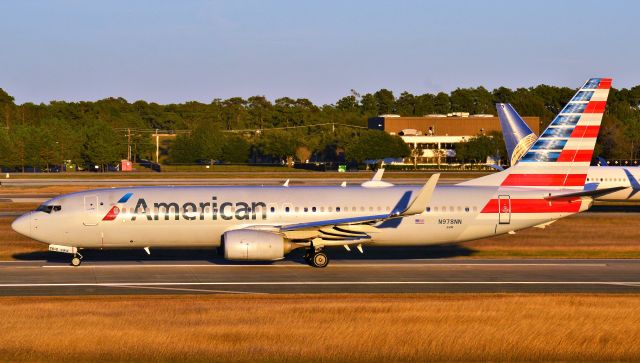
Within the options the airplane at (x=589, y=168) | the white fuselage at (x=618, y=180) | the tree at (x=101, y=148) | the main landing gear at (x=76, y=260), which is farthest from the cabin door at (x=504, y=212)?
the tree at (x=101, y=148)

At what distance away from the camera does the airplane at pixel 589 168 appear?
195 feet

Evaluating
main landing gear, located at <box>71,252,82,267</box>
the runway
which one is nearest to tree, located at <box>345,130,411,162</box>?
the runway

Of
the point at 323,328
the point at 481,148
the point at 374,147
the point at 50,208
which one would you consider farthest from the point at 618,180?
the point at 481,148

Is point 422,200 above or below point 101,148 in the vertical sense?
below

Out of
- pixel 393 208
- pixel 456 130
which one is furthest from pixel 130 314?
pixel 456 130

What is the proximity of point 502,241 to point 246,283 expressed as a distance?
17.9m

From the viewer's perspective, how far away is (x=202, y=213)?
3609 centimetres

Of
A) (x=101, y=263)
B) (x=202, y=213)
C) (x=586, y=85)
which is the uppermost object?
(x=586, y=85)

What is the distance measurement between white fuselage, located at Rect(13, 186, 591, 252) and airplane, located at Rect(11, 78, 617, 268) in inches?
1.7

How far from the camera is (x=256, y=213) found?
3625cm

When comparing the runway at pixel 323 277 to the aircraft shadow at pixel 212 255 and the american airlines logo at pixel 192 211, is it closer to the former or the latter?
the aircraft shadow at pixel 212 255

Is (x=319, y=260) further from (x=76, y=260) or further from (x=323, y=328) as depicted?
(x=323, y=328)

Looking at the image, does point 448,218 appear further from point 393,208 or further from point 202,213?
point 202,213

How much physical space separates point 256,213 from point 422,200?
724 cm
